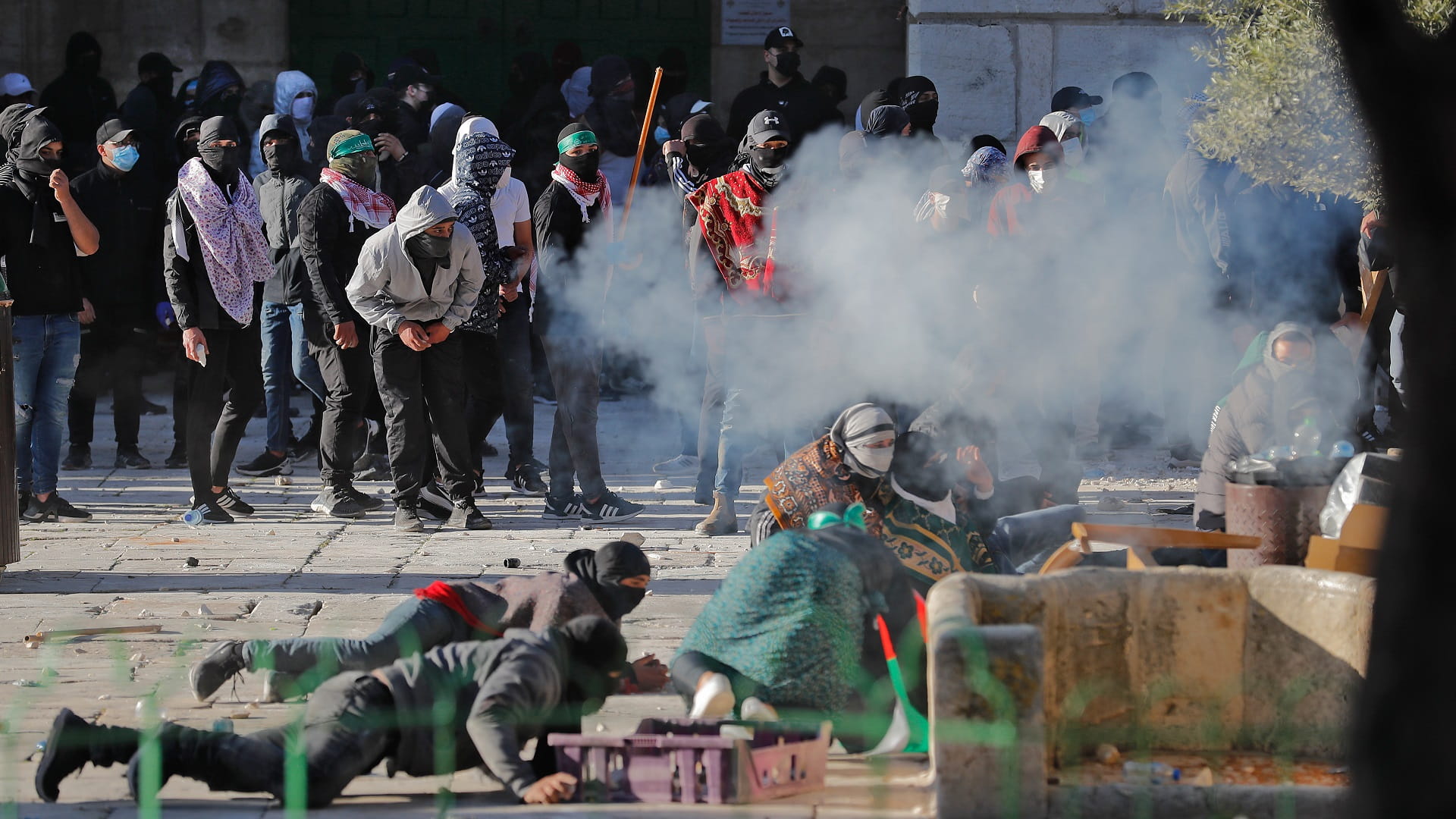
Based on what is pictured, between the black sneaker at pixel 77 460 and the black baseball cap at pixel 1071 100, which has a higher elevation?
the black baseball cap at pixel 1071 100

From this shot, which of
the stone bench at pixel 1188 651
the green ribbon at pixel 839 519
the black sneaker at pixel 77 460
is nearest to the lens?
the stone bench at pixel 1188 651


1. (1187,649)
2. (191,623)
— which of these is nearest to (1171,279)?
(1187,649)

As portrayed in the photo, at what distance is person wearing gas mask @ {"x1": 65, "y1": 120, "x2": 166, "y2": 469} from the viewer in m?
8.55

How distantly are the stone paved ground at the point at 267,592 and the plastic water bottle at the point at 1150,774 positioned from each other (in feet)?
1.74

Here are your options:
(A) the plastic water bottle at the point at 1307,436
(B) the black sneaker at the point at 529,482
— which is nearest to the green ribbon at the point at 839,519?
(A) the plastic water bottle at the point at 1307,436

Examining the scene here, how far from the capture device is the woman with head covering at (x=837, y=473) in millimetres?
5473

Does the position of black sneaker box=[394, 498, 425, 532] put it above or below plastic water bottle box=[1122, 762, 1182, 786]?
above

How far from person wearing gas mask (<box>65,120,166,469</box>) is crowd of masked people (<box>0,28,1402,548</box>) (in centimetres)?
2

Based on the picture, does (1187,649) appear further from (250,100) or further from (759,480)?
(250,100)

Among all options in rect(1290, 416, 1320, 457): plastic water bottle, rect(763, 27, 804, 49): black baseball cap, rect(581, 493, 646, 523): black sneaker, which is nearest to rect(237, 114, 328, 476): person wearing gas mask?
rect(581, 493, 646, 523): black sneaker

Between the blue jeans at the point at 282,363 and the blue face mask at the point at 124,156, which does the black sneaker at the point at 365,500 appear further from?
the blue face mask at the point at 124,156

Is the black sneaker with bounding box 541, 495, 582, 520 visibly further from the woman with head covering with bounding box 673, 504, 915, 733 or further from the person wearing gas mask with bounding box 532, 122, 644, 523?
the woman with head covering with bounding box 673, 504, 915, 733

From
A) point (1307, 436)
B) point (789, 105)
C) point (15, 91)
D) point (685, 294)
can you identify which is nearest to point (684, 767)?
point (1307, 436)

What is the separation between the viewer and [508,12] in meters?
12.6
